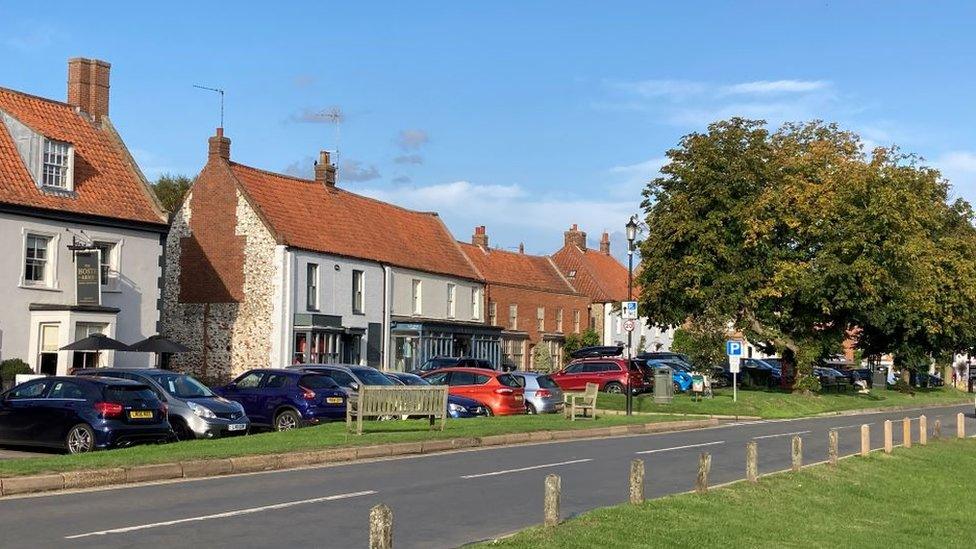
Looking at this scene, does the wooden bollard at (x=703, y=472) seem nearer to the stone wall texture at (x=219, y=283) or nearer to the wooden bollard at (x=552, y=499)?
the wooden bollard at (x=552, y=499)

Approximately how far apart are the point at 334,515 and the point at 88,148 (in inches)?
1129

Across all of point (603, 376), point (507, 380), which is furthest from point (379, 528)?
point (603, 376)

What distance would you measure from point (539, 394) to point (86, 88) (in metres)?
19.1

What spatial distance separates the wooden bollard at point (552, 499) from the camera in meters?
11.3

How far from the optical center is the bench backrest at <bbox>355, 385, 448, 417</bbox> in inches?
950

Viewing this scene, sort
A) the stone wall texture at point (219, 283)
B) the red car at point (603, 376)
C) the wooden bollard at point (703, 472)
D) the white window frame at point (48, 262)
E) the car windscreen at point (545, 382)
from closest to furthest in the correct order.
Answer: the wooden bollard at point (703, 472)
the white window frame at point (48, 262)
the car windscreen at point (545, 382)
the red car at point (603, 376)
the stone wall texture at point (219, 283)

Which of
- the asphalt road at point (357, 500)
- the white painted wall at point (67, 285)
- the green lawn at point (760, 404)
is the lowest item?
the green lawn at point (760, 404)

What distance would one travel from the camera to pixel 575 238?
289ft

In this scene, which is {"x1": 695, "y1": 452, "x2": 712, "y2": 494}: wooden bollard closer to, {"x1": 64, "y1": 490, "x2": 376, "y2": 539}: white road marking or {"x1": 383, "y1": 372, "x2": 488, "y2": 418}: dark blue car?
{"x1": 64, "y1": 490, "x2": 376, "y2": 539}: white road marking

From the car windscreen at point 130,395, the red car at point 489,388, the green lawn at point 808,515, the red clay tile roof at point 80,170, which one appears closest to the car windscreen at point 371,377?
the red car at point 489,388

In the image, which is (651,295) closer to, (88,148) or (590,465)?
(88,148)

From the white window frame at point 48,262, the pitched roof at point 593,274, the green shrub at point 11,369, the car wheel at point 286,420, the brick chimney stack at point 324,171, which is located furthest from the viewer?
the pitched roof at point 593,274

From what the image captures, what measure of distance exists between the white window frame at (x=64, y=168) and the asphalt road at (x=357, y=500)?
19.1 metres

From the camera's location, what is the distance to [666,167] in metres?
53.4
